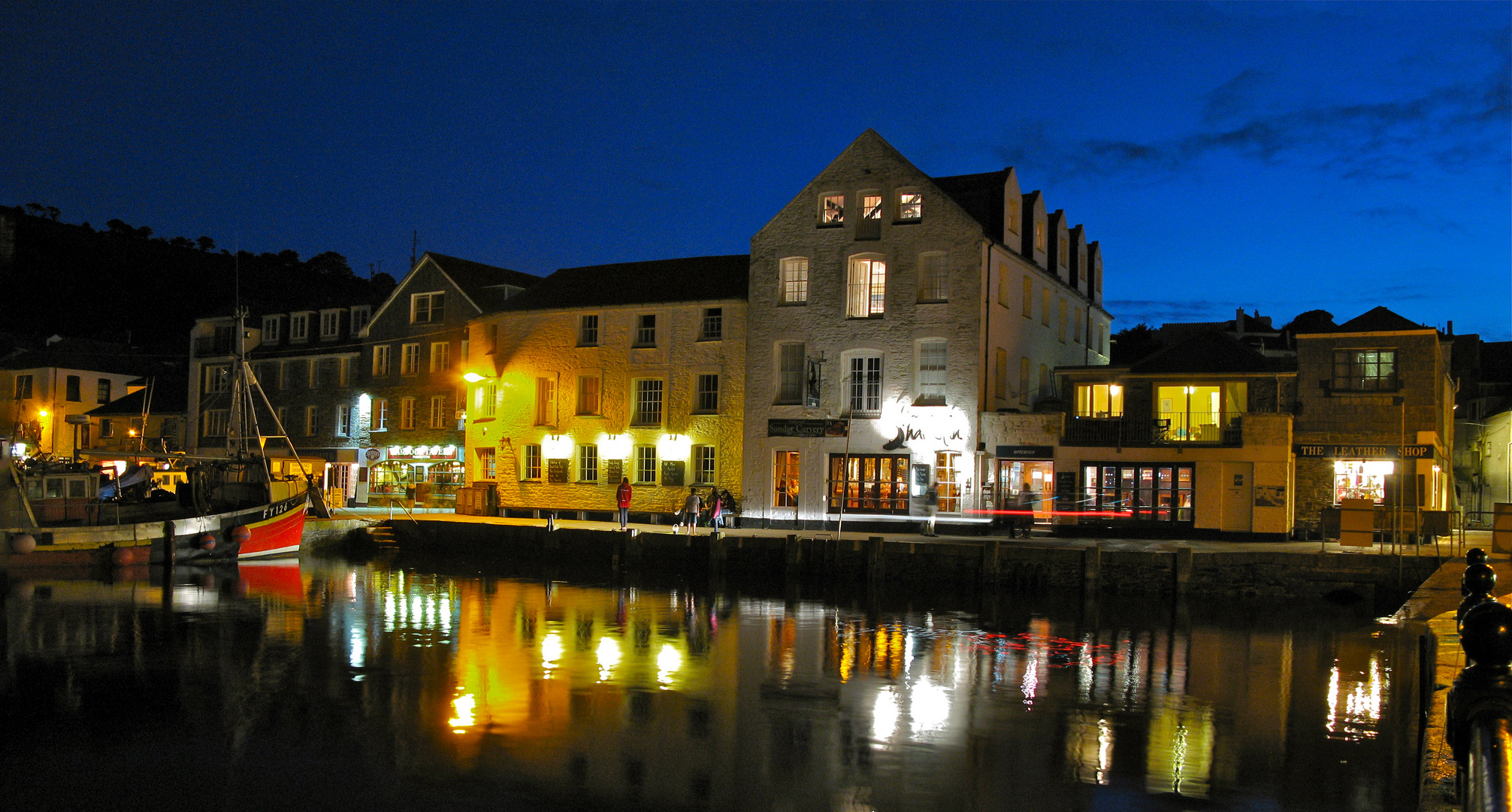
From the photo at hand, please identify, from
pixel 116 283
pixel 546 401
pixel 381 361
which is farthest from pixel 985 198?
pixel 116 283

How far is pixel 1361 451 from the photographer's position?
32.1 meters

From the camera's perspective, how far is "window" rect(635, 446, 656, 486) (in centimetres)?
3994

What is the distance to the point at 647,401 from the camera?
40.3 meters

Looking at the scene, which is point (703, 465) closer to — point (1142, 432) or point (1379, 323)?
point (1142, 432)

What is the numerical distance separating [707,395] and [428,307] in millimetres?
15051

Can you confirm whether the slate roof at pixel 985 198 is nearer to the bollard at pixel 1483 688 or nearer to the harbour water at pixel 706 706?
the harbour water at pixel 706 706

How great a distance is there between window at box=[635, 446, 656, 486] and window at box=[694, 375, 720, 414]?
2.21m

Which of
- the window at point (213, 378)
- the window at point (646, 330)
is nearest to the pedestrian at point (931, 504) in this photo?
the window at point (646, 330)

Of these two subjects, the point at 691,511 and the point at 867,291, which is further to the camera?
the point at 867,291

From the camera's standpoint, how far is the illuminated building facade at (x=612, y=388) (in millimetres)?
39125

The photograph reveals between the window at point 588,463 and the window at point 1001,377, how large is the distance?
1412 centimetres

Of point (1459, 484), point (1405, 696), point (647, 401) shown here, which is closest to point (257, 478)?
point (647, 401)

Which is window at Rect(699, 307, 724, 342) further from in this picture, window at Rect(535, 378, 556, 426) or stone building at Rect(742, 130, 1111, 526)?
window at Rect(535, 378, 556, 426)

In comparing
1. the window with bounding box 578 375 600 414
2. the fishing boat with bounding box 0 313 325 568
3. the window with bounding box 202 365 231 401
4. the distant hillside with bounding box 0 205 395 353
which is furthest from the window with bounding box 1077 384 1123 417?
the distant hillside with bounding box 0 205 395 353
